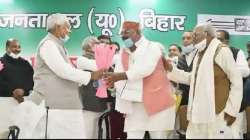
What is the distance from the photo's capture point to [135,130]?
443 cm

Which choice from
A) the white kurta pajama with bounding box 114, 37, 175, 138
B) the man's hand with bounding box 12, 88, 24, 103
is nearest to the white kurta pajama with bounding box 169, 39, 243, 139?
the white kurta pajama with bounding box 114, 37, 175, 138

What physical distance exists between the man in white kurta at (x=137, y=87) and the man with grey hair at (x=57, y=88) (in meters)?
0.48

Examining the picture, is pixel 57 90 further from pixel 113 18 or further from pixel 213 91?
pixel 113 18

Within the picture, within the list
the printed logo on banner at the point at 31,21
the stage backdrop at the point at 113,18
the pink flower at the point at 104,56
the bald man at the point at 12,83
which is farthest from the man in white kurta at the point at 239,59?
the printed logo on banner at the point at 31,21

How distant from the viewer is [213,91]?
4.18 meters

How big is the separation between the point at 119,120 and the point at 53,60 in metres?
1.97

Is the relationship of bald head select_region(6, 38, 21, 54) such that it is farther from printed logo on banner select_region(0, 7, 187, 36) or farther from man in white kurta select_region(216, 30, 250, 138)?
man in white kurta select_region(216, 30, 250, 138)

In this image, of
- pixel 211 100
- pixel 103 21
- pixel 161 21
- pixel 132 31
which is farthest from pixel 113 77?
pixel 161 21

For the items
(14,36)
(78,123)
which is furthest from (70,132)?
(14,36)

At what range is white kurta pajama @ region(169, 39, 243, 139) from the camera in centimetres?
412

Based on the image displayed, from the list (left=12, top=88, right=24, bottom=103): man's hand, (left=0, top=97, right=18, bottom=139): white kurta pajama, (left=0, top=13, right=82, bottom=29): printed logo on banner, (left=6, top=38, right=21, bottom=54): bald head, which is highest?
(left=0, top=13, right=82, bottom=29): printed logo on banner

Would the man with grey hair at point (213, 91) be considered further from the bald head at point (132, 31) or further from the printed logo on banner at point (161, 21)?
the printed logo on banner at point (161, 21)

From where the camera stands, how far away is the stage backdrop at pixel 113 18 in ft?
25.3

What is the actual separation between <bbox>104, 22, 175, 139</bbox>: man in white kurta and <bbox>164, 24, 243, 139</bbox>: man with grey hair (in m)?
0.28
